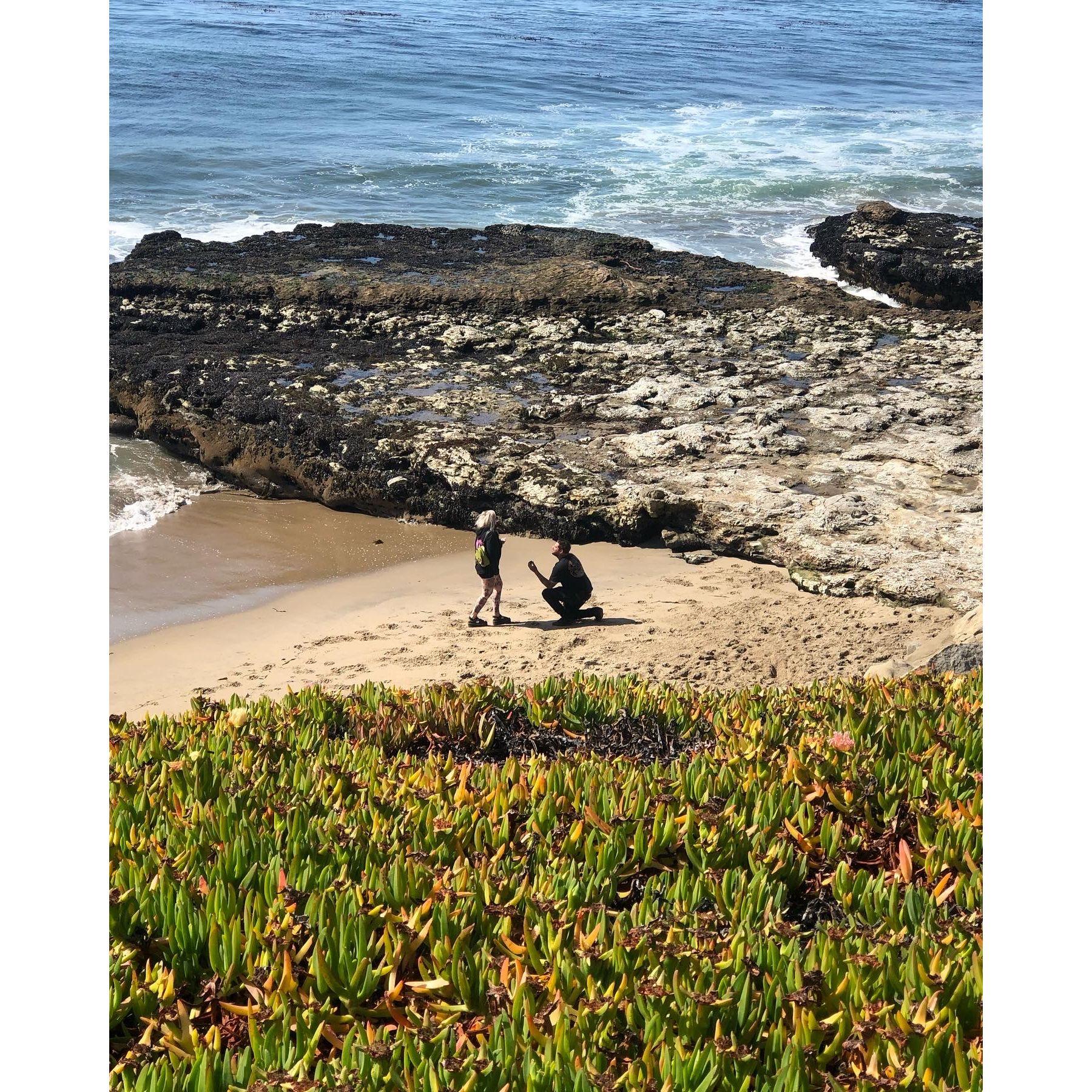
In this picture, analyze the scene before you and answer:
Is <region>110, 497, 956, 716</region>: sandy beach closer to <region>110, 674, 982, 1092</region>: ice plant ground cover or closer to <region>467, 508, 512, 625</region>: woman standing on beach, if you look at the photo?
<region>467, 508, 512, 625</region>: woman standing on beach

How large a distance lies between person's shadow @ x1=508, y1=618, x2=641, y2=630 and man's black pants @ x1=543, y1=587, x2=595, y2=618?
0.16 ft

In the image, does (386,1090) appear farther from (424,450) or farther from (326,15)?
(326,15)

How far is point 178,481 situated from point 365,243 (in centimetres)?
596

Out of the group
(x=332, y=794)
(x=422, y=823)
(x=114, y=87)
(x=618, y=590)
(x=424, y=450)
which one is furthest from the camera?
(x=114, y=87)

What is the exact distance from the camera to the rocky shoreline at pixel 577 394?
9172mm

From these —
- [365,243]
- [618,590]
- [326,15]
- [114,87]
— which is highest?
[326,15]

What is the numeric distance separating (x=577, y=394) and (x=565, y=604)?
11.9 ft

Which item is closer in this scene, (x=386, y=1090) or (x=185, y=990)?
(x=386, y=1090)

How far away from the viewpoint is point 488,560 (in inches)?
313

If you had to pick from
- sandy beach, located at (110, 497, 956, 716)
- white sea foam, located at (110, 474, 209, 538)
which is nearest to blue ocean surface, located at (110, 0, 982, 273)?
white sea foam, located at (110, 474, 209, 538)

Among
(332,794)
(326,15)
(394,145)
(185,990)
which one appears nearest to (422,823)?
(332,794)

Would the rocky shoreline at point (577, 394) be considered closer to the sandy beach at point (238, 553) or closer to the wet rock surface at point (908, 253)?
the sandy beach at point (238, 553)

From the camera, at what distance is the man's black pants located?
26.5 feet

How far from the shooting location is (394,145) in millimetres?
23078
